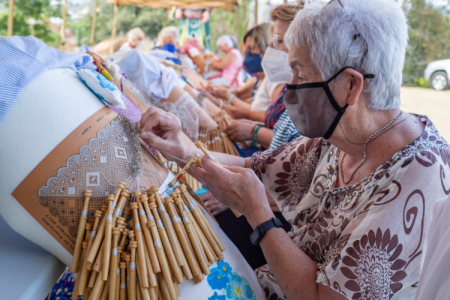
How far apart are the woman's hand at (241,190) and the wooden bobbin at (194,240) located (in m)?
0.25

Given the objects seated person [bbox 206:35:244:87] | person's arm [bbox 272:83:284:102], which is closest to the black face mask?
person's arm [bbox 272:83:284:102]

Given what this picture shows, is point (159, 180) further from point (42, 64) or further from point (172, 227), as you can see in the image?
point (42, 64)

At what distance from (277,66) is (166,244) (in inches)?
76.5

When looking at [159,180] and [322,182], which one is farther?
[322,182]

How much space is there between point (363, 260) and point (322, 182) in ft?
1.64

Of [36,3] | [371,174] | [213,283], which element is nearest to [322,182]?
[371,174]

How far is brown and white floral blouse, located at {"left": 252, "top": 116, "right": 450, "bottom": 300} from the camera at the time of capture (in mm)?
962

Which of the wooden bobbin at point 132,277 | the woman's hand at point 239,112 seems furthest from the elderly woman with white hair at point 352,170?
the woman's hand at point 239,112

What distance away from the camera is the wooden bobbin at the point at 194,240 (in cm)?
102

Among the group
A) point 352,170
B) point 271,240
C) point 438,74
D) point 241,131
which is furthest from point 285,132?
point 438,74

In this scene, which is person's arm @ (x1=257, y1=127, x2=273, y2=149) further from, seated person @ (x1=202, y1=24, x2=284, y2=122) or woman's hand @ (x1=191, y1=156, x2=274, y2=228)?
woman's hand @ (x1=191, y1=156, x2=274, y2=228)

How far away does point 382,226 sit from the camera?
98cm

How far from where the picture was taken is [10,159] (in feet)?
3.04

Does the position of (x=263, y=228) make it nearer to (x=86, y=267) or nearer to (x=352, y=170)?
(x=352, y=170)
